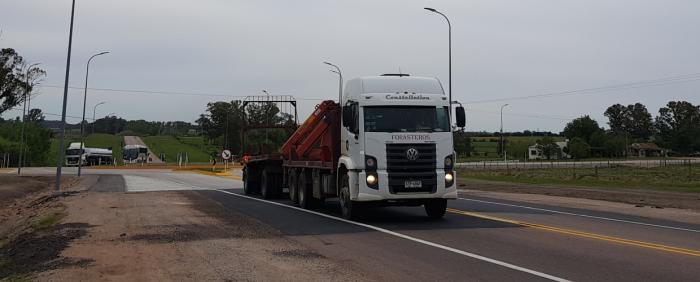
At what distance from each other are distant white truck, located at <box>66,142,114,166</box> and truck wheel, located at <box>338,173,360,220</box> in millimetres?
80117

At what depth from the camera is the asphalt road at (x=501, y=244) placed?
8.34 metres

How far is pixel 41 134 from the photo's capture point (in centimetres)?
11331

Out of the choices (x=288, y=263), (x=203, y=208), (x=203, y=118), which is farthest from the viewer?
(x=203, y=118)

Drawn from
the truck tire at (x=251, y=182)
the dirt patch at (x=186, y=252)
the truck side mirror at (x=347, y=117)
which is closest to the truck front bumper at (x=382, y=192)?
the truck side mirror at (x=347, y=117)

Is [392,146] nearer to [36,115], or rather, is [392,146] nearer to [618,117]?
[36,115]

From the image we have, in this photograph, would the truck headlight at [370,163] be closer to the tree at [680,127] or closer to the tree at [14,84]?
the tree at [14,84]

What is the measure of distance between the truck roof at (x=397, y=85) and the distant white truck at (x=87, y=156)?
8059 centimetres

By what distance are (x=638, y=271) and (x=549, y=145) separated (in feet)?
456

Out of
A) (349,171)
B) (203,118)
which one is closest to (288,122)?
(349,171)

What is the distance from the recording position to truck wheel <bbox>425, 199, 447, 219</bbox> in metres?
15.2

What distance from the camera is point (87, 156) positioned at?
9219 cm

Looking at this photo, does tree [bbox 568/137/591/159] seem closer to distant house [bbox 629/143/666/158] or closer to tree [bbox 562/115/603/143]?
tree [bbox 562/115/603/143]

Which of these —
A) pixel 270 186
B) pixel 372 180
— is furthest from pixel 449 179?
pixel 270 186

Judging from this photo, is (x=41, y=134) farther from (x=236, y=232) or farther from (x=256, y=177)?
(x=236, y=232)
